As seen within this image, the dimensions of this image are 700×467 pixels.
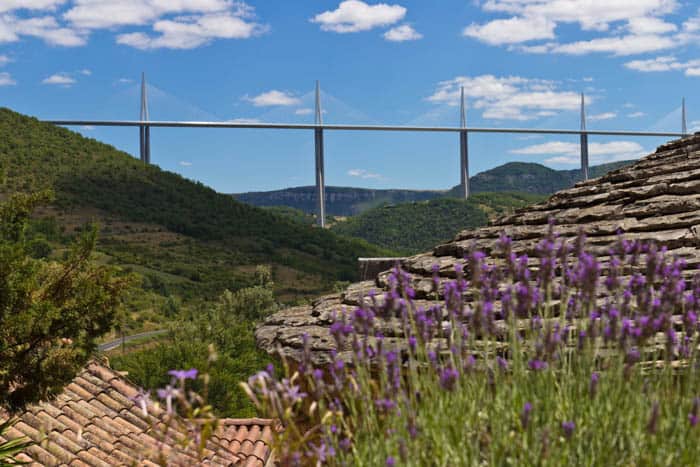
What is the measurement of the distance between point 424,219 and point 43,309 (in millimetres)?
72049

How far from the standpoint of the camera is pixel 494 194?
82375 mm

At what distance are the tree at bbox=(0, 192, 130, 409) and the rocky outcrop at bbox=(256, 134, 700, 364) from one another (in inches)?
60.9

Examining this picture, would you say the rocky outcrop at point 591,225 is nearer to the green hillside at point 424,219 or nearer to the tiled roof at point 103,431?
the tiled roof at point 103,431

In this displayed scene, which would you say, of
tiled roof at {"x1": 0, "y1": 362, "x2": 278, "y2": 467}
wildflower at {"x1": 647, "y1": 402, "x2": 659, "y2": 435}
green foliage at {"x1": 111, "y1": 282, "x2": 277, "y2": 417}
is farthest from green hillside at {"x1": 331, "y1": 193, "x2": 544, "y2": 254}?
wildflower at {"x1": 647, "y1": 402, "x2": 659, "y2": 435}

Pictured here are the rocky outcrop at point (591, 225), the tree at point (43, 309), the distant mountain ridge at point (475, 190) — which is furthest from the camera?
the distant mountain ridge at point (475, 190)

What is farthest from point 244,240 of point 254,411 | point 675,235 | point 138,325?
point 675,235

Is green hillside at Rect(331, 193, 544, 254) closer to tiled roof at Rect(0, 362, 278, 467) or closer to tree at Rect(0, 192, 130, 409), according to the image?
tiled roof at Rect(0, 362, 278, 467)

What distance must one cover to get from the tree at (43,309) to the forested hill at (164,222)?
39.6 meters

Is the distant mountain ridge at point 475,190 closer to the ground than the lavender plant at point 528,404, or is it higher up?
higher up

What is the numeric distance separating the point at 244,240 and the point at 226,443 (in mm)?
50783

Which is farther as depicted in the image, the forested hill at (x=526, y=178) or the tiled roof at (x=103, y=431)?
the forested hill at (x=526, y=178)

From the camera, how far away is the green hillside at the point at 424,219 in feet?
243

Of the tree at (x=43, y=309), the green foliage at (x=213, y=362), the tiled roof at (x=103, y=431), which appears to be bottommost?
the green foliage at (x=213, y=362)

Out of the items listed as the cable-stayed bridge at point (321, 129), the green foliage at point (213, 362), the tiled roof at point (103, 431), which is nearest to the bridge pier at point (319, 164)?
the cable-stayed bridge at point (321, 129)
